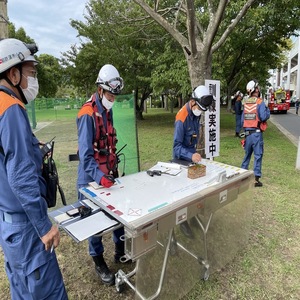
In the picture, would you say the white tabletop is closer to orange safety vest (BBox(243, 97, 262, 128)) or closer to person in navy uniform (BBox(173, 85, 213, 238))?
person in navy uniform (BBox(173, 85, 213, 238))

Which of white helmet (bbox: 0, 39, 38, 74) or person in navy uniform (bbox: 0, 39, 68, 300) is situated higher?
white helmet (bbox: 0, 39, 38, 74)

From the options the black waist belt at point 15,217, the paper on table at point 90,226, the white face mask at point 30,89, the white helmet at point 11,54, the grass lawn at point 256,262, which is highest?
the white helmet at point 11,54

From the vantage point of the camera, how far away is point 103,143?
2455mm

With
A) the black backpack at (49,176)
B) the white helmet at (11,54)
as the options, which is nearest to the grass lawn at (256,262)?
the black backpack at (49,176)

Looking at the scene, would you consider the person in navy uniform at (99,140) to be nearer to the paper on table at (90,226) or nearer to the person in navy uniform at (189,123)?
the paper on table at (90,226)

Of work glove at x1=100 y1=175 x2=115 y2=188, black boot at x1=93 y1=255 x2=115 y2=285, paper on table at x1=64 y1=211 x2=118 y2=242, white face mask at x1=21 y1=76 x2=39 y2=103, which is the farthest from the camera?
black boot at x1=93 y1=255 x2=115 y2=285

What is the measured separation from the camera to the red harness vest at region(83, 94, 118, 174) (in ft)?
7.81

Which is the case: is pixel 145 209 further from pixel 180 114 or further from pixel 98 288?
pixel 180 114

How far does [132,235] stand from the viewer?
5.18ft

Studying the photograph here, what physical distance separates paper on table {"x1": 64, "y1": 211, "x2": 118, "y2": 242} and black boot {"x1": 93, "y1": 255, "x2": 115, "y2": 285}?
107cm

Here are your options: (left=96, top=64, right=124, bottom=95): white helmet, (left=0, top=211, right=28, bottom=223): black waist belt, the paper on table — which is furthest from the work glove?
(left=96, top=64, right=124, bottom=95): white helmet

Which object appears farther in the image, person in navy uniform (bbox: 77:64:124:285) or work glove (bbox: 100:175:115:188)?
person in navy uniform (bbox: 77:64:124:285)

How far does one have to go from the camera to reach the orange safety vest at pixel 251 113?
16.1 feet

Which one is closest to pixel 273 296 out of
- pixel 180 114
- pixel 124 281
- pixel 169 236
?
pixel 169 236
